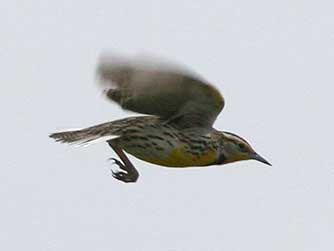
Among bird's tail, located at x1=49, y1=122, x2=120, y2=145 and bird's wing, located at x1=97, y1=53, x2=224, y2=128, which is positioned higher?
bird's wing, located at x1=97, y1=53, x2=224, y2=128

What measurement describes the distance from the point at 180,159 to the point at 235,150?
105 centimetres

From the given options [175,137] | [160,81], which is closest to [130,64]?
[160,81]

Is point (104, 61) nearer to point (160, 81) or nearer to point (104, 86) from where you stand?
point (104, 86)

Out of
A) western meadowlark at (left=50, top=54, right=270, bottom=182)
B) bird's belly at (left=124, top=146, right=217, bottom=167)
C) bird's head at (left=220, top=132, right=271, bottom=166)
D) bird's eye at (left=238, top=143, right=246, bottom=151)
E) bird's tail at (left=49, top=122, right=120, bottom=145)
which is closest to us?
western meadowlark at (left=50, top=54, right=270, bottom=182)

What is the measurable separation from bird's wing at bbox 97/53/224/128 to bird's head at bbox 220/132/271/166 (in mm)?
522

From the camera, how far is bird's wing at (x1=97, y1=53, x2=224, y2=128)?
1284 cm

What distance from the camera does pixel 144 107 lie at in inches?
553

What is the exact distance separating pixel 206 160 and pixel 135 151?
0.89m

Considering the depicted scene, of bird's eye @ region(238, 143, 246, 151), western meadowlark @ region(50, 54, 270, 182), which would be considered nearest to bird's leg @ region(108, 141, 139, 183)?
western meadowlark @ region(50, 54, 270, 182)

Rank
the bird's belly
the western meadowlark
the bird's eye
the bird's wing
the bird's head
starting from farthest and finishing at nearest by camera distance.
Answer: the bird's eye → the bird's head → the bird's belly → the western meadowlark → the bird's wing

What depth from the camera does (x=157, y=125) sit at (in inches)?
568

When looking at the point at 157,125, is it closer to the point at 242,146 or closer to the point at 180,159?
the point at 180,159

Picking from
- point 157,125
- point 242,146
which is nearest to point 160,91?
point 157,125

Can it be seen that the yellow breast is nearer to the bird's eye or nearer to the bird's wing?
the bird's wing
